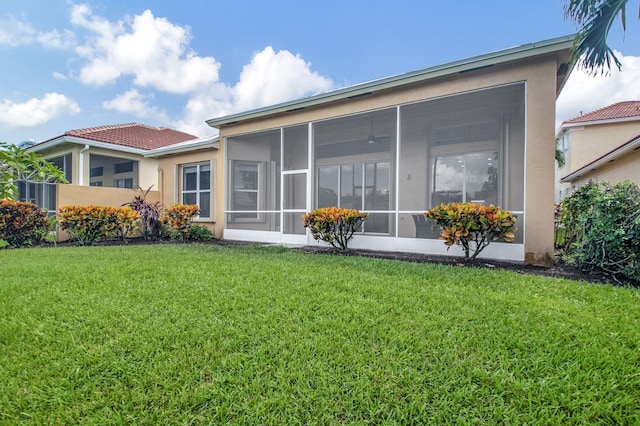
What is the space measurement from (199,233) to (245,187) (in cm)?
252

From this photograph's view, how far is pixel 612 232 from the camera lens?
5066 millimetres

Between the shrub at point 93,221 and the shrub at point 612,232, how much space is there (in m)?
11.8

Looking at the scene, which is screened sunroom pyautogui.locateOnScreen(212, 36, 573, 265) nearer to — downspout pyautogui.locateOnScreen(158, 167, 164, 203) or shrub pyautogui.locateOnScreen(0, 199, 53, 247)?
downspout pyautogui.locateOnScreen(158, 167, 164, 203)

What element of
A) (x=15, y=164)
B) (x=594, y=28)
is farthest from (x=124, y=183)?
(x=594, y=28)

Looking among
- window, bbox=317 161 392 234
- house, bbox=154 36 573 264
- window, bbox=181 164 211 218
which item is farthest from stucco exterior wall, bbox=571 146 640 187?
window, bbox=181 164 211 218

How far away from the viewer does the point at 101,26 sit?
12227 millimetres

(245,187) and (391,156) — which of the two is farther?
(245,187)

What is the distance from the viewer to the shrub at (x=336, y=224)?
7672mm

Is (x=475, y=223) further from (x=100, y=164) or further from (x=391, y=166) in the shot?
(x=100, y=164)

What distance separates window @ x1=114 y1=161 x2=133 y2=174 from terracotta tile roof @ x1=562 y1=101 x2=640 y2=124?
998 inches

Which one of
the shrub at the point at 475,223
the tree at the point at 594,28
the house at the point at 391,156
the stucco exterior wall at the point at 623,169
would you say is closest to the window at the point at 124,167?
the house at the point at 391,156

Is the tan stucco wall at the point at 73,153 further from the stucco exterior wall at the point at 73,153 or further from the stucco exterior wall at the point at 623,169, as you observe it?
the stucco exterior wall at the point at 623,169

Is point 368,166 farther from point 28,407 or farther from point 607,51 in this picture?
point 28,407

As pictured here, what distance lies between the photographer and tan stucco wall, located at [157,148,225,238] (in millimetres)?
11141
